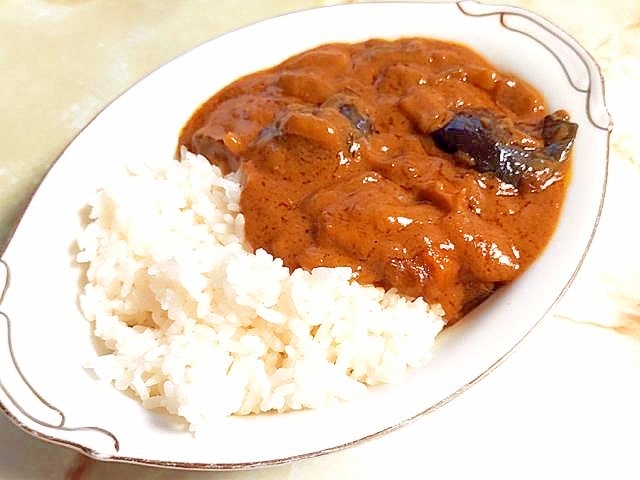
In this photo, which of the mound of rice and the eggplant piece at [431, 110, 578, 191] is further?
the eggplant piece at [431, 110, 578, 191]

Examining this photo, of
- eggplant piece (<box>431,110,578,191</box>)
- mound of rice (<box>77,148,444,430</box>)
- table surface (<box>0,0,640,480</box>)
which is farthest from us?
eggplant piece (<box>431,110,578,191</box>)

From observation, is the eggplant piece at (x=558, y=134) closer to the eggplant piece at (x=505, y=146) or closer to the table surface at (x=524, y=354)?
the eggplant piece at (x=505, y=146)

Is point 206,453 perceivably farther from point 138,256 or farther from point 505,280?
point 505,280

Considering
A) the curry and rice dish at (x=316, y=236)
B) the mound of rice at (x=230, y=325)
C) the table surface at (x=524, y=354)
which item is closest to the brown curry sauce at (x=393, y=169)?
the curry and rice dish at (x=316, y=236)

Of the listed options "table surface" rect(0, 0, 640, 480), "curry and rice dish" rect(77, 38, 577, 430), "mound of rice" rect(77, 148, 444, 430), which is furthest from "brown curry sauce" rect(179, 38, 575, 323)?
"table surface" rect(0, 0, 640, 480)

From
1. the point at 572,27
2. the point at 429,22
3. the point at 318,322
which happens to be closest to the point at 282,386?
the point at 318,322

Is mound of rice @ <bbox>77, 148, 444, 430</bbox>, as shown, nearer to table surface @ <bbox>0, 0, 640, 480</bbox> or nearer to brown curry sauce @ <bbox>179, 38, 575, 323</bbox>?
brown curry sauce @ <bbox>179, 38, 575, 323</bbox>

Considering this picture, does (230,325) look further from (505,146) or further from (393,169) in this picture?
(505,146)
